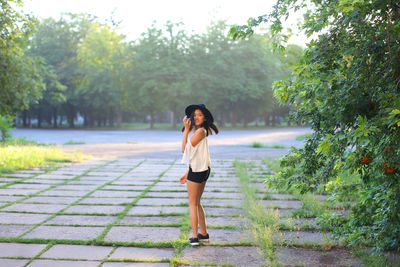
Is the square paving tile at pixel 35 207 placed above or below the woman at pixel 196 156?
below

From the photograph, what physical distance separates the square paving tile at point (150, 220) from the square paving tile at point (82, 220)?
208mm

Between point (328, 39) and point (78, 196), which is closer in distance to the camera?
point (328, 39)

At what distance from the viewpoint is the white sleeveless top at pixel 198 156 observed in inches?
170

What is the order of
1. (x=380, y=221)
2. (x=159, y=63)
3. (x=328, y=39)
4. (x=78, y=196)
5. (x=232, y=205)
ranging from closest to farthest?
1. (x=328, y=39)
2. (x=380, y=221)
3. (x=232, y=205)
4. (x=78, y=196)
5. (x=159, y=63)

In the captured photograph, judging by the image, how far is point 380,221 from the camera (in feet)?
11.4

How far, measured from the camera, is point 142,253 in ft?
13.1

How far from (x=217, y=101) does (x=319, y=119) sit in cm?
4487

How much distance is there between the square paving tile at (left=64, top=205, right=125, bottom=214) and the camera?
5.72 metres

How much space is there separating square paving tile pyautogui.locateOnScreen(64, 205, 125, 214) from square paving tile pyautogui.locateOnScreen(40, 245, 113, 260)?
1.56 meters

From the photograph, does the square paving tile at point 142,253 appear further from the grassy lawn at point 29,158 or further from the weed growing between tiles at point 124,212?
the grassy lawn at point 29,158

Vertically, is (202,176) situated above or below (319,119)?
below

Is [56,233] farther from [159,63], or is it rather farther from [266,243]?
[159,63]

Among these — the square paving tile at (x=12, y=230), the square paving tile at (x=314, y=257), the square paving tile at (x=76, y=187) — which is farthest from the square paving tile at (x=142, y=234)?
the square paving tile at (x=76, y=187)

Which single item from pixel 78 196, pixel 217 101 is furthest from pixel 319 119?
pixel 217 101
